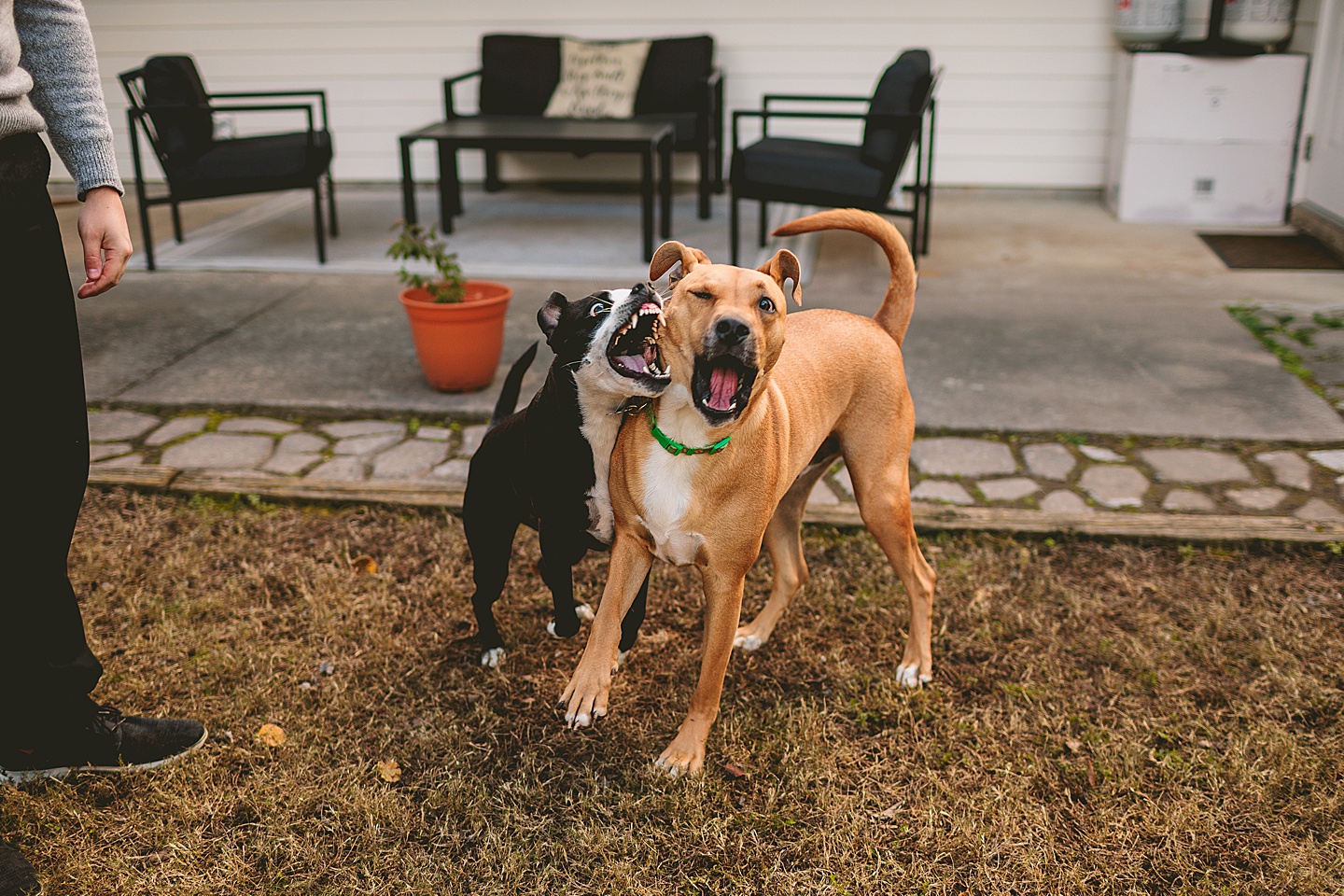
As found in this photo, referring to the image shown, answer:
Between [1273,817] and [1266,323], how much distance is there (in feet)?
12.0

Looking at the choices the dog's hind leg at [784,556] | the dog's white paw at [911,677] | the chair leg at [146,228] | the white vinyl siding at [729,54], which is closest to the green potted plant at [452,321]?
the dog's hind leg at [784,556]

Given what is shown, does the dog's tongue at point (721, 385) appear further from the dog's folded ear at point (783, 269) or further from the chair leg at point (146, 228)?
the chair leg at point (146, 228)

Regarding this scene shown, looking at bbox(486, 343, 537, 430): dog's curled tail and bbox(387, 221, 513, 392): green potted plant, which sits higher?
bbox(486, 343, 537, 430): dog's curled tail

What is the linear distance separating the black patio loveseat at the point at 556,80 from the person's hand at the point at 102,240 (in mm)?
5973

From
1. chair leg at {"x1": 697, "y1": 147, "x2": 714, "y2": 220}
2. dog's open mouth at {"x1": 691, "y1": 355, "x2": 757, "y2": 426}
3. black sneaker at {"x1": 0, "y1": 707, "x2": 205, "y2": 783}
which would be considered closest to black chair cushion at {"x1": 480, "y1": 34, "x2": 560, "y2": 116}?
chair leg at {"x1": 697, "y1": 147, "x2": 714, "y2": 220}

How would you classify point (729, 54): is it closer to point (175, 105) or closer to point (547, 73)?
point (547, 73)

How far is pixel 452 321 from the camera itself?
166 inches

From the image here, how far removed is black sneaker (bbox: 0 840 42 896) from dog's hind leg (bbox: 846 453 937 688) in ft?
6.38

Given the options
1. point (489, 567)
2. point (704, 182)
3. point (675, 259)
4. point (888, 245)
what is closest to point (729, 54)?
point (704, 182)

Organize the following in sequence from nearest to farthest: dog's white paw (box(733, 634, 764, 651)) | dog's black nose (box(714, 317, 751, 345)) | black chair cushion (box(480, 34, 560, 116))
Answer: dog's black nose (box(714, 317, 751, 345)) → dog's white paw (box(733, 634, 764, 651)) → black chair cushion (box(480, 34, 560, 116))

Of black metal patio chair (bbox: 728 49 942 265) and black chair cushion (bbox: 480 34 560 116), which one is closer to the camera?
black metal patio chair (bbox: 728 49 942 265)

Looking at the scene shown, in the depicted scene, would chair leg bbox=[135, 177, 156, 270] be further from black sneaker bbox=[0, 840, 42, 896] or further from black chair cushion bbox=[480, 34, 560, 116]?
black sneaker bbox=[0, 840, 42, 896]

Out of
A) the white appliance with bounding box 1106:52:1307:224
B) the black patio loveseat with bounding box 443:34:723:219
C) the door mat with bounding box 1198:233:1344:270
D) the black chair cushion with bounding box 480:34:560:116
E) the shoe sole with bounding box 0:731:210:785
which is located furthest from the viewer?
the black chair cushion with bounding box 480:34:560:116

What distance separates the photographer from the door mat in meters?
6.31
